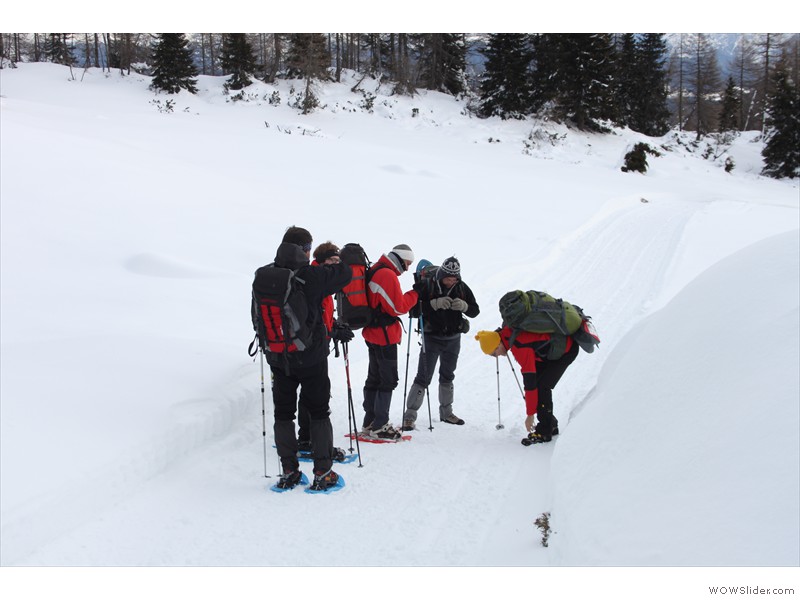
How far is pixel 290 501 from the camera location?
4871mm

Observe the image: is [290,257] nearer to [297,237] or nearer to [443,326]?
[297,237]

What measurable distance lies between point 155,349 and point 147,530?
266 cm

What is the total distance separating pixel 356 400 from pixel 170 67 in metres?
36.8

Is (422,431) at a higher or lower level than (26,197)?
lower

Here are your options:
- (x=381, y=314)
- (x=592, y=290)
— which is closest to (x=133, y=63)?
(x=592, y=290)

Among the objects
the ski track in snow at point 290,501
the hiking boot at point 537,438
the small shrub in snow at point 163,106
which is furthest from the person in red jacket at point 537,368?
the small shrub in snow at point 163,106

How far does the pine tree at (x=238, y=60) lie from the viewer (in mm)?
39375

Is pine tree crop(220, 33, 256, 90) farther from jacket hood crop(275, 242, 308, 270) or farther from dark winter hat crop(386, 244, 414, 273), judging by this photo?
jacket hood crop(275, 242, 308, 270)

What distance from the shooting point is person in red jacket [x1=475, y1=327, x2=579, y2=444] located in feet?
19.3

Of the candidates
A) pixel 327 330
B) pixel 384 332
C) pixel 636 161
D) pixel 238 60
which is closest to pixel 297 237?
pixel 327 330

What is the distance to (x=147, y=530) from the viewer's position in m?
4.39

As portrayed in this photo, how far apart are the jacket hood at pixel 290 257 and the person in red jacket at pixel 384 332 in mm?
1258

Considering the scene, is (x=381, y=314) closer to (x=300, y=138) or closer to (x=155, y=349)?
(x=155, y=349)

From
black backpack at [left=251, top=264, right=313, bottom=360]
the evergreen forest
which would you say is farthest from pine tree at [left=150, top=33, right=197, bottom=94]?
black backpack at [left=251, top=264, right=313, bottom=360]
